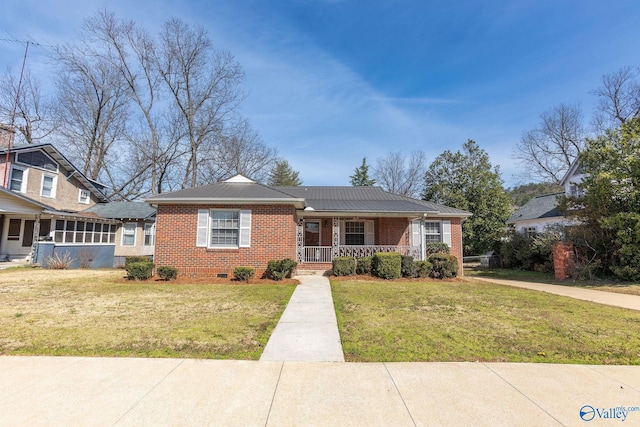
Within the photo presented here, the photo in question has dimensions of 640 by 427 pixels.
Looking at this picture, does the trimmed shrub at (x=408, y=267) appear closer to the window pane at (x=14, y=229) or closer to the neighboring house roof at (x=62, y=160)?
the window pane at (x=14, y=229)

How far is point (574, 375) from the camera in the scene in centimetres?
373

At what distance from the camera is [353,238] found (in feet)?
56.0

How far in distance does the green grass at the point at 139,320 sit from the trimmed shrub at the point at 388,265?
4409mm

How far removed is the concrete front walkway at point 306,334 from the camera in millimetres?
4316

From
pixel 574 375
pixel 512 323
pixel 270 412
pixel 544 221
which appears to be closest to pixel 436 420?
pixel 270 412

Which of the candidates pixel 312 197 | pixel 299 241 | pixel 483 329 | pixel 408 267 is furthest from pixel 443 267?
pixel 312 197

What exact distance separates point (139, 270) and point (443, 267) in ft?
39.3

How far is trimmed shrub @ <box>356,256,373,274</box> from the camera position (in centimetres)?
1307

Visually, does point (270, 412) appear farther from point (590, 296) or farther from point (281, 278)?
point (590, 296)

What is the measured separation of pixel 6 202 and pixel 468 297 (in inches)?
874

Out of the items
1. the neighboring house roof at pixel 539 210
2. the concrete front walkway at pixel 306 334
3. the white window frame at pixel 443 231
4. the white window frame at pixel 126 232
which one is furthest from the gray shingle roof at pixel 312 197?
the neighboring house roof at pixel 539 210

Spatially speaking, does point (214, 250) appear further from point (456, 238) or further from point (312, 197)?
point (456, 238)

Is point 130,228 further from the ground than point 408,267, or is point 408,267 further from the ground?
point 130,228

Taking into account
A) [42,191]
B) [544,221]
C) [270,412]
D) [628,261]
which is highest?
[42,191]
